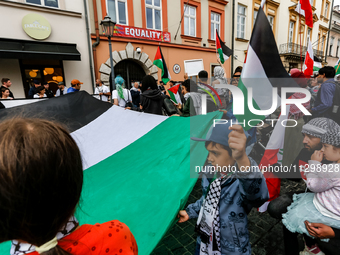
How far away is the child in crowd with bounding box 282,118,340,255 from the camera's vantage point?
57.6 inches

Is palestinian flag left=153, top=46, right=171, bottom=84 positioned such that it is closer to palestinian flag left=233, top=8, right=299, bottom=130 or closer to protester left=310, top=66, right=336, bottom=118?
protester left=310, top=66, right=336, bottom=118

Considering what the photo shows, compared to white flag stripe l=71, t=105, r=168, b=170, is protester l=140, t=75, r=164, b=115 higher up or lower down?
higher up

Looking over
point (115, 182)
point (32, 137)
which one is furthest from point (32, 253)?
point (115, 182)

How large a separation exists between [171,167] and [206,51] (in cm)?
1379

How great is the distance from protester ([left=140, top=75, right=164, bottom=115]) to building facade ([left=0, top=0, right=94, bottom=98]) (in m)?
5.98

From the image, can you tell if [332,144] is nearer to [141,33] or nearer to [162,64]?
[162,64]

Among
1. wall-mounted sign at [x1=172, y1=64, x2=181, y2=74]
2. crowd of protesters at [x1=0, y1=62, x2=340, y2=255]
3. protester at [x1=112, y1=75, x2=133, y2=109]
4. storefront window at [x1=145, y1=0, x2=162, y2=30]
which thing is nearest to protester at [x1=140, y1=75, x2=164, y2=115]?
protester at [x1=112, y1=75, x2=133, y2=109]

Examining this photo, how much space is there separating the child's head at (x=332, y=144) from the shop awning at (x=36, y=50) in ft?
30.2

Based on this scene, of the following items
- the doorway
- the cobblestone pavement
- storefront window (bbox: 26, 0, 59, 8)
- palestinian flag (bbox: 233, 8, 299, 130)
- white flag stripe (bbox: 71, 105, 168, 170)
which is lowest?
the cobblestone pavement

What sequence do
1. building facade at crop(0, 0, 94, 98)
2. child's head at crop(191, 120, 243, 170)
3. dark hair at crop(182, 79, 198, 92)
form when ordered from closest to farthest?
child's head at crop(191, 120, 243, 170)
dark hair at crop(182, 79, 198, 92)
building facade at crop(0, 0, 94, 98)

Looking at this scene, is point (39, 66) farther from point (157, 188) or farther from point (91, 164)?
point (157, 188)

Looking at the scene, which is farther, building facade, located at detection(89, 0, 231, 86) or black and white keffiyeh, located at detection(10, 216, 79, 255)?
building facade, located at detection(89, 0, 231, 86)


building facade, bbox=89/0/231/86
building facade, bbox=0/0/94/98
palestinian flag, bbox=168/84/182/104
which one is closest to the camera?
palestinian flag, bbox=168/84/182/104

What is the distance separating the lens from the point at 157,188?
176 centimetres
